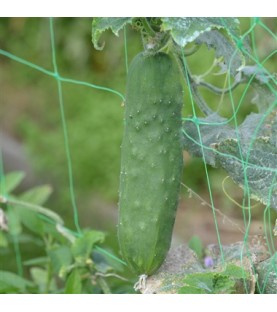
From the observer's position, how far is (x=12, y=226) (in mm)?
2166

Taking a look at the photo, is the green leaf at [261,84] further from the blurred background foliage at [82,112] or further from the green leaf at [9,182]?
the blurred background foliage at [82,112]

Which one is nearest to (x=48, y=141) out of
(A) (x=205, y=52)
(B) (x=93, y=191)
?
(B) (x=93, y=191)

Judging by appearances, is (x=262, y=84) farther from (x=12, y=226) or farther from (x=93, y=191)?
(x=93, y=191)

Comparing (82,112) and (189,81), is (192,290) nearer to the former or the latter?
(189,81)

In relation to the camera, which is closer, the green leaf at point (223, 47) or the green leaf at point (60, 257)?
the green leaf at point (223, 47)

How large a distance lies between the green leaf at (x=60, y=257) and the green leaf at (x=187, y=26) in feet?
2.61

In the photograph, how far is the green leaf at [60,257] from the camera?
190 centimetres

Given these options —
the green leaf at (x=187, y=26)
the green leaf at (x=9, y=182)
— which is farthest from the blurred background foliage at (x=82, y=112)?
the green leaf at (x=187, y=26)

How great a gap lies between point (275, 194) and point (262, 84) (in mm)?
326

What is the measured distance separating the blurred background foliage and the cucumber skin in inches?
87.9

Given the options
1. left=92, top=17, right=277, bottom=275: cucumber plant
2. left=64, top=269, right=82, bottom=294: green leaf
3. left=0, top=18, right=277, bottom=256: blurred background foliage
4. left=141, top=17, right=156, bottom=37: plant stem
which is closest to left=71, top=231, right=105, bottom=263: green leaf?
left=64, top=269, right=82, bottom=294: green leaf

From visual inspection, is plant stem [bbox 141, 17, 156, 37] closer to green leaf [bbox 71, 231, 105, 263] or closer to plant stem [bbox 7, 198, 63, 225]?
green leaf [bbox 71, 231, 105, 263]

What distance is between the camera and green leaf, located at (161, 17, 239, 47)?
1236 millimetres

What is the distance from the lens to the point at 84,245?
71.3 inches
